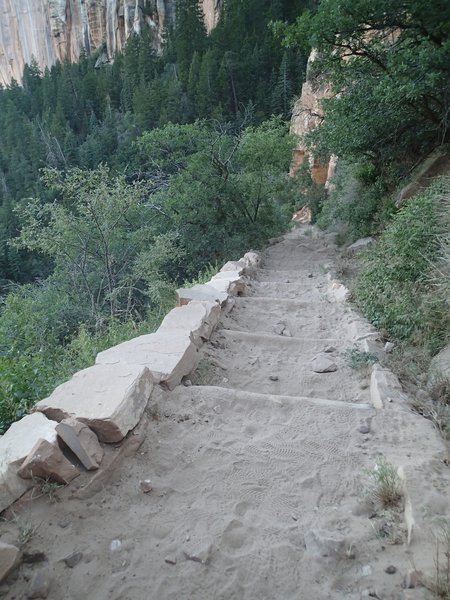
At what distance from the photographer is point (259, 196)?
11.5 m

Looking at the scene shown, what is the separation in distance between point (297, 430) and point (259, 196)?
→ 9.82 m

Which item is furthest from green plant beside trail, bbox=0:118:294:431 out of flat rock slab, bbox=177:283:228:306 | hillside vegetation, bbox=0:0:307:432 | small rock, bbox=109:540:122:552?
small rock, bbox=109:540:122:552

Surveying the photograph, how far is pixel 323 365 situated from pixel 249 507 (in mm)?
1717

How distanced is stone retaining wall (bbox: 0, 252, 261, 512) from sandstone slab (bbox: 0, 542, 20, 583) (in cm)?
24

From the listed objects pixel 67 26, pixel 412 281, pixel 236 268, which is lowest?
pixel 236 268

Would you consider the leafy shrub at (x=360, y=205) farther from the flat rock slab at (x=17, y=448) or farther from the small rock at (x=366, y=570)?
the flat rock slab at (x=17, y=448)

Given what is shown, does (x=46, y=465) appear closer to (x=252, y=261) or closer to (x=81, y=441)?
(x=81, y=441)

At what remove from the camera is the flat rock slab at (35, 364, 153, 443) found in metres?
A: 2.16

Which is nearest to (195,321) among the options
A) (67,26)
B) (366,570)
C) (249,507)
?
(249,507)

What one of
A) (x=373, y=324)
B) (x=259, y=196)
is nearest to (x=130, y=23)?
(x=259, y=196)

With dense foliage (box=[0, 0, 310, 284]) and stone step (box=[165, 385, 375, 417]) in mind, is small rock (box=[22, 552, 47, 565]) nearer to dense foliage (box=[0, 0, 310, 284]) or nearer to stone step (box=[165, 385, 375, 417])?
stone step (box=[165, 385, 375, 417])

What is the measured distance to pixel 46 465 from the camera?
184 centimetres

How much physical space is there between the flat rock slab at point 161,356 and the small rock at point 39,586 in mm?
1356

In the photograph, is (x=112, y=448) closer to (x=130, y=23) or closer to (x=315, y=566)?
(x=315, y=566)
